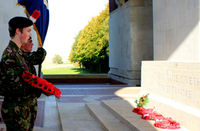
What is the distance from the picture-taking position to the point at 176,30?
1028 cm

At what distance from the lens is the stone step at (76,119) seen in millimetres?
6316

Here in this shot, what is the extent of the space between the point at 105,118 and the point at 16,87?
13.8ft

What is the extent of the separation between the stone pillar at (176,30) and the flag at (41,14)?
619cm

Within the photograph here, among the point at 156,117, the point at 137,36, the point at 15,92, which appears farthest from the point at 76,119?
the point at 137,36

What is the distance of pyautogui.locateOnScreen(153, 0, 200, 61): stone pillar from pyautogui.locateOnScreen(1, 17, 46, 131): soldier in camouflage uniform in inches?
290

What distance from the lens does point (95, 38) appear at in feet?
138

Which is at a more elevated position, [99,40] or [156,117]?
[99,40]

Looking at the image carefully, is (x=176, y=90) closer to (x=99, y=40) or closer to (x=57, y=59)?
(x=99, y=40)

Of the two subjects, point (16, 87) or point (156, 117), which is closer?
point (16, 87)

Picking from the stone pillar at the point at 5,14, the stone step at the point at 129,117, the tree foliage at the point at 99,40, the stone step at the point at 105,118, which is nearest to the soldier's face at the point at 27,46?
the stone step at the point at 129,117

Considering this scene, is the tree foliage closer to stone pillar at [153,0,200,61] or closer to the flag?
stone pillar at [153,0,200,61]

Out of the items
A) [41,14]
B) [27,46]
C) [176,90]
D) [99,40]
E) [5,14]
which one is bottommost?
[176,90]

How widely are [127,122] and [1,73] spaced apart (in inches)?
144

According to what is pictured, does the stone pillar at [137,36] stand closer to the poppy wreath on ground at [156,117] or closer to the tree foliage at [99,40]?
the poppy wreath on ground at [156,117]
